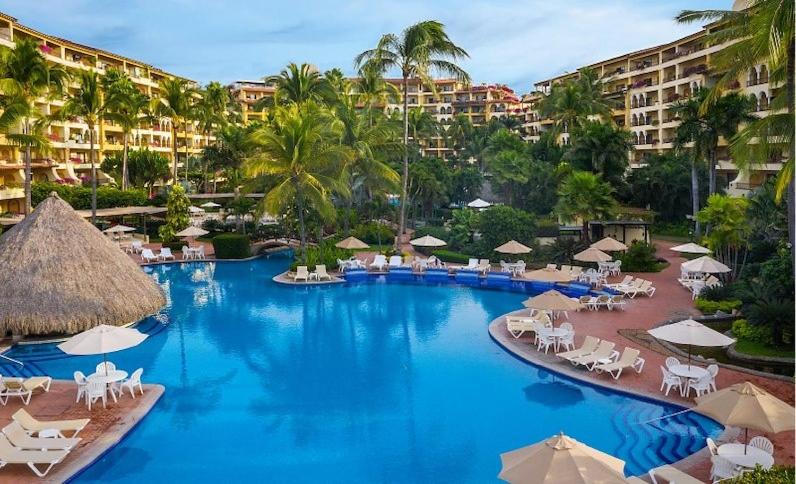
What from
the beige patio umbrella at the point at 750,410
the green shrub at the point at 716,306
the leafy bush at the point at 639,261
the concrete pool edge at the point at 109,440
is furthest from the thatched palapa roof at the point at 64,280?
the leafy bush at the point at 639,261

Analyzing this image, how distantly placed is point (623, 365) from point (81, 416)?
39.2 ft

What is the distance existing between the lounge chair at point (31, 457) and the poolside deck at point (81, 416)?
0.14 meters

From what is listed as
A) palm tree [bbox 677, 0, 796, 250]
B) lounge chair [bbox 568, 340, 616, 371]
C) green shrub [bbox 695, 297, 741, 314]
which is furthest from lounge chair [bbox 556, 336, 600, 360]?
green shrub [bbox 695, 297, 741, 314]

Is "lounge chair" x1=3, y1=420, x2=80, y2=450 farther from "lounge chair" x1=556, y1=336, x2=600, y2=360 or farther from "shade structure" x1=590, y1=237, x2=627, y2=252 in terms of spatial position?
"shade structure" x1=590, y1=237, x2=627, y2=252

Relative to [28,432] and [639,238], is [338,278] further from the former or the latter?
[28,432]

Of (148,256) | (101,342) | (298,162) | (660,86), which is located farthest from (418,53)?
(660,86)

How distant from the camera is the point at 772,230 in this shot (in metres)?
22.5

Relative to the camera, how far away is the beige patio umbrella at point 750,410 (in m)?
10.4

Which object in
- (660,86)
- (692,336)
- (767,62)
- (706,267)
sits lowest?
(692,336)

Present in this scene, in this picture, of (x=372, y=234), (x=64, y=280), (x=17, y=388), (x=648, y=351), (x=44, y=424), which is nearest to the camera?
(x=44, y=424)

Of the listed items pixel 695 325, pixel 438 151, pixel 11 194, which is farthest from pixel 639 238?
pixel 438 151

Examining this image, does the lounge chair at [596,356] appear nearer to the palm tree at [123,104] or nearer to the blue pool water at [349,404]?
the blue pool water at [349,404]

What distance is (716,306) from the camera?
21.9m

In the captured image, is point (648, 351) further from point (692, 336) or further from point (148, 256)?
point (148, 256)
